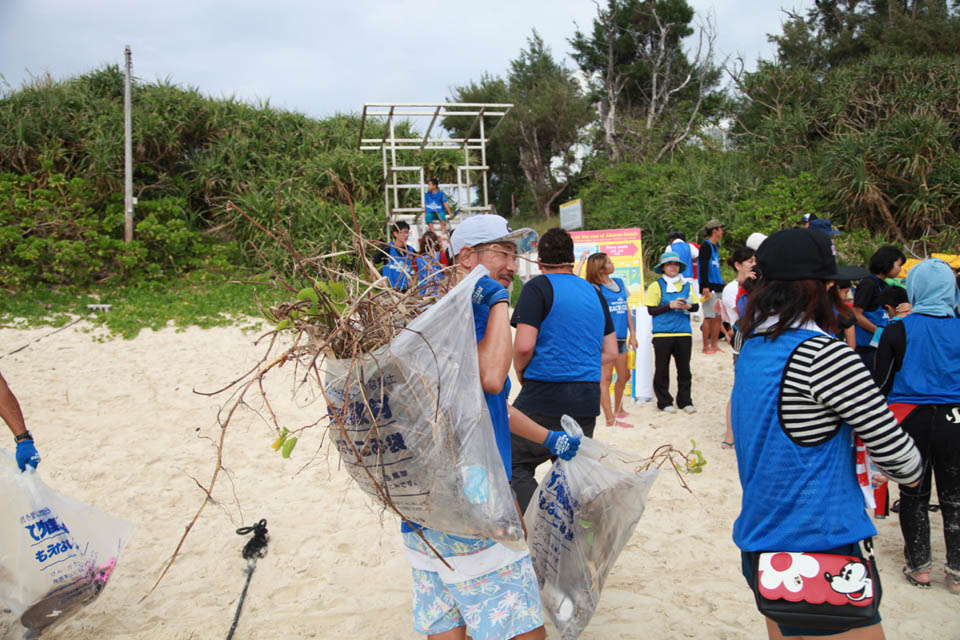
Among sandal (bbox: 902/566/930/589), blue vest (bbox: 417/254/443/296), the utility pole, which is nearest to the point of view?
blue vest (bbox: 417/254/443/296)

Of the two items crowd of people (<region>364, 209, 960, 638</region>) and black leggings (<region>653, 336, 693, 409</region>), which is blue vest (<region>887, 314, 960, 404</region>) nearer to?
crowd of people (<region>364, 209, 960, 638</region>)

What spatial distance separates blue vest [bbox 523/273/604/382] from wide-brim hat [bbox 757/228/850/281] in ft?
4.08

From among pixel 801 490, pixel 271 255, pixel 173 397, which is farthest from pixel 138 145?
pixel 801 490

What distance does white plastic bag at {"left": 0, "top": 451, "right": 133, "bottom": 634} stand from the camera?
8.30 ft

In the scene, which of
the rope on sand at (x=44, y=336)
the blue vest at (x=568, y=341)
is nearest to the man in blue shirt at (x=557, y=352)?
the blue vest at (x=568, y=341)

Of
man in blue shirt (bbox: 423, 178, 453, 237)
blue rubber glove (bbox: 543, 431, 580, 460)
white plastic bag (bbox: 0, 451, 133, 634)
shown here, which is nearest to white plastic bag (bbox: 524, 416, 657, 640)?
blue rubber glove (bbox: 543, 431, 580, 460)

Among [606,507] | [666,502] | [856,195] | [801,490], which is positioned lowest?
[666,502]

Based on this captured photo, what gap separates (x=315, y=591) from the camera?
3.33 metres

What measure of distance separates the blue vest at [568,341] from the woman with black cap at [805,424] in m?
1.21

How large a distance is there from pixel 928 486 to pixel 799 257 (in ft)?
7.12

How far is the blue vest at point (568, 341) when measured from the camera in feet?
9.70

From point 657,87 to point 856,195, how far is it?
13.1m

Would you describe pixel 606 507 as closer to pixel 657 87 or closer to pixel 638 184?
pixel 638 184

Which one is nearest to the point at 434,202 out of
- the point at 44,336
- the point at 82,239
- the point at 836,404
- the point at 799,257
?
the point at 44,336
